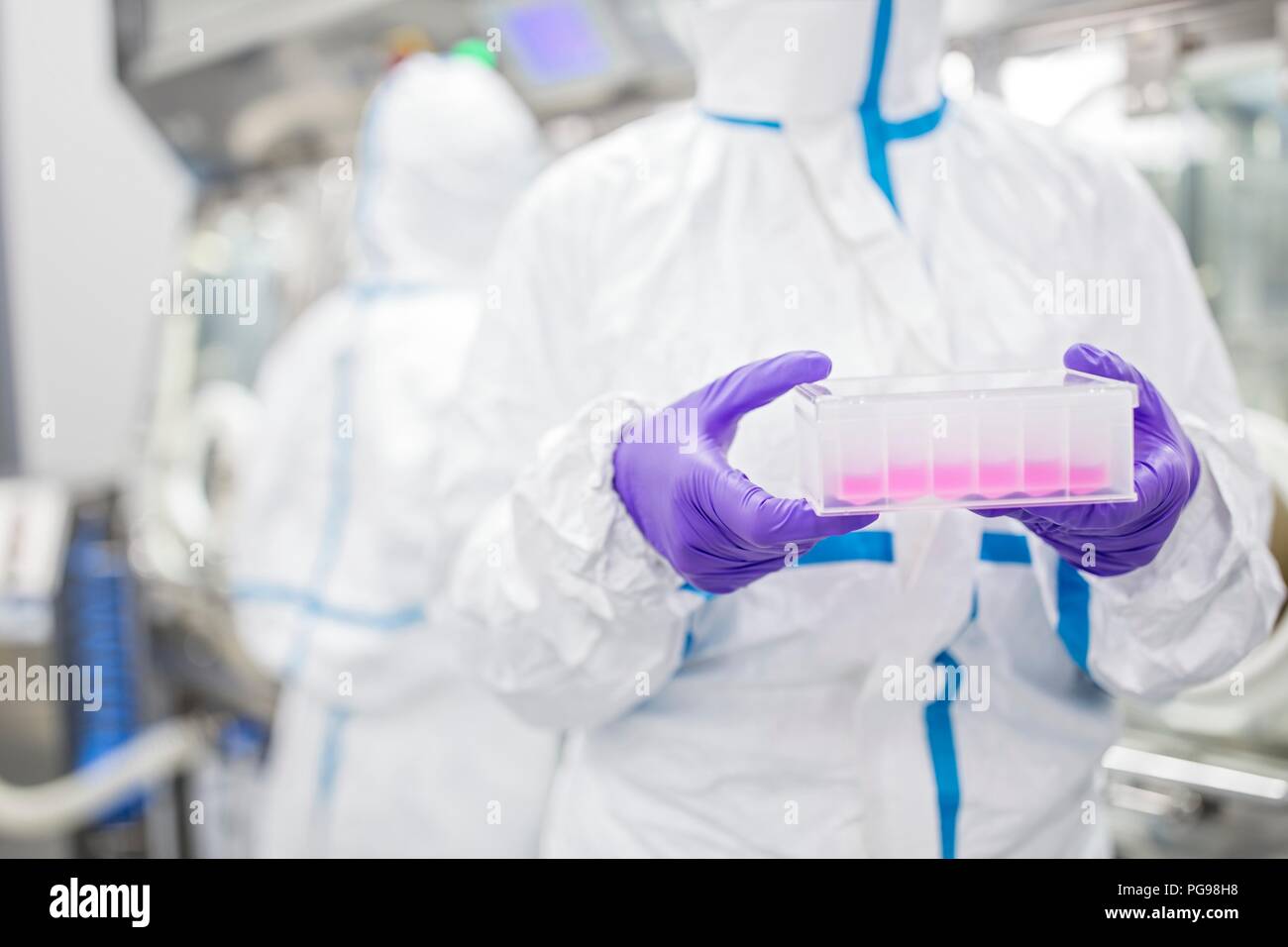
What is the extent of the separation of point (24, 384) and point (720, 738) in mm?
2622

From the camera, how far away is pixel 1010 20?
1.32 meters

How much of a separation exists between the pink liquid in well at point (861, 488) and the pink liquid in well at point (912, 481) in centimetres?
1

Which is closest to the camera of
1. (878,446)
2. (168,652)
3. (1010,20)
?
(878,446)

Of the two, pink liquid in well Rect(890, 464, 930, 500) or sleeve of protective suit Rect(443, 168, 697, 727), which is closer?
pink liquid in well Rect(890, 464, 930, 500)

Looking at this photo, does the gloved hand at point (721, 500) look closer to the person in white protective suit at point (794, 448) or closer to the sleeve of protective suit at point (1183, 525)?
the person in white protective suit at point (794, 448)

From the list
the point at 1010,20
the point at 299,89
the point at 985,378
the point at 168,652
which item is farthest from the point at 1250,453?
the point at 168,652

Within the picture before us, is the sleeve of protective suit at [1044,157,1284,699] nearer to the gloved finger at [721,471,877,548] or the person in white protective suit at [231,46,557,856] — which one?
the gloved finger at [721,471,877,548]

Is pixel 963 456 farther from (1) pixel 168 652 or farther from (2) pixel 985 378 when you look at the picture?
(1) pixel 168 652

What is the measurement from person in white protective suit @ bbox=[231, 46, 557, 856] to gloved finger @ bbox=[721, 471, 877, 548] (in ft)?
2.74

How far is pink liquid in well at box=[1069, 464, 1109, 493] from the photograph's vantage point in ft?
2.15

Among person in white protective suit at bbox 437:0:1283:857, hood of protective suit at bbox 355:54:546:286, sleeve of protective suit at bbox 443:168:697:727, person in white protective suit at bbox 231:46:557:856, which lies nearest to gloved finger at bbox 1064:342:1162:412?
person in white protective suit at bbox 437:0:1283:857

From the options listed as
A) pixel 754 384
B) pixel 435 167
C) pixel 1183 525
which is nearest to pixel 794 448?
pixel 754 384

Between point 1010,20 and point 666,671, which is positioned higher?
point 1010,20

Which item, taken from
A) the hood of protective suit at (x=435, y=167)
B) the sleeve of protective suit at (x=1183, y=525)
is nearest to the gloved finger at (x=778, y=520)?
the sleeve of protective suit at (x=1183, y=525)
